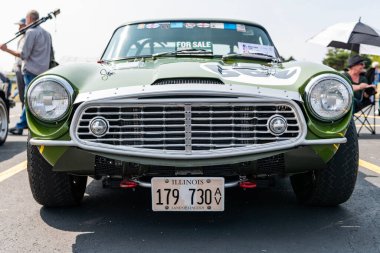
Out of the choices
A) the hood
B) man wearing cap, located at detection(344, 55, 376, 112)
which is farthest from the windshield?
man wearing cap, located at detection(344, 55, 376, 112)

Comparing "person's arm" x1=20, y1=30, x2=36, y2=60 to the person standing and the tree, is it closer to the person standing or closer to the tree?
the person standing

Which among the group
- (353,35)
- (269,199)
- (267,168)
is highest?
(353,35)

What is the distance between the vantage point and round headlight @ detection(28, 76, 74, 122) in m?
2.93

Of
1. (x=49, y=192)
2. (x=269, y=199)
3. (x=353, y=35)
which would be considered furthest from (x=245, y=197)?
(x=353, y=35)

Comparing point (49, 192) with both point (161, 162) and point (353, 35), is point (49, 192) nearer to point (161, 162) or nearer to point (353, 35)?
point (161, 162)

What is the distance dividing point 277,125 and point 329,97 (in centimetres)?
38

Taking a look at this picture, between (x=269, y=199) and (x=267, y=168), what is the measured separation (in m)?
0.96

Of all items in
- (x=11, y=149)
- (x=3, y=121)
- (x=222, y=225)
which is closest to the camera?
(x=222, y=225)

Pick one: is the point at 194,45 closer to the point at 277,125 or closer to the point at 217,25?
the point at 217,25

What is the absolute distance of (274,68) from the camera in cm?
350

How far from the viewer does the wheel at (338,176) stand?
3.21 metres

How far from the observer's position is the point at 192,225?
3.20 m

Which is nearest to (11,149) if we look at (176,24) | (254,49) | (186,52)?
(176,24)

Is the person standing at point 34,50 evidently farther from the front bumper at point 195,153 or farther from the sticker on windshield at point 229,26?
the front bumper at point 195,153
